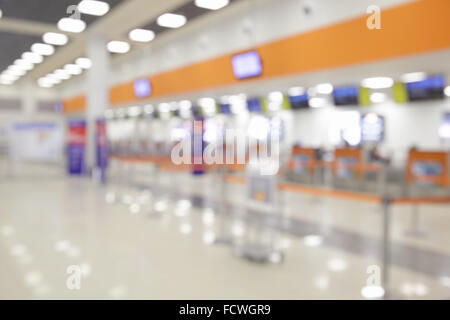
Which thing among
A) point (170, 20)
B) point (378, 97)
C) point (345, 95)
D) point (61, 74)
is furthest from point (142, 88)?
point (378, 97)

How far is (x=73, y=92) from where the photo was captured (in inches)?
767

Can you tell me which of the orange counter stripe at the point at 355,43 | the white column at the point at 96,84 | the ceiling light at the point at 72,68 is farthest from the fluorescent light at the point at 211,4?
the ceiling light at the point at 72,68

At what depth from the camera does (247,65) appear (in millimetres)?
7277

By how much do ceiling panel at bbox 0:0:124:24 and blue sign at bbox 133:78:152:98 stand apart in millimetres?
6429

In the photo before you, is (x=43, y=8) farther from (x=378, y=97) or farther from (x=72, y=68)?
(x=72, y=68)

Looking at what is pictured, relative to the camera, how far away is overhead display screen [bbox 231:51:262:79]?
7.08m

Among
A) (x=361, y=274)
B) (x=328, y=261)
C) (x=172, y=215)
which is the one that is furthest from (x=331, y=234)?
(x=172, y=215)

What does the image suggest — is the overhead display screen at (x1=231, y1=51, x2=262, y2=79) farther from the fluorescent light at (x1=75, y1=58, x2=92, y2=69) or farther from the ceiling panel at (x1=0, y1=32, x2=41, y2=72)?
the fluorescent light at (x1=75, y1=58, x2=92, y2=69)

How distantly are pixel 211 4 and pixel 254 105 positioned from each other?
6.50m

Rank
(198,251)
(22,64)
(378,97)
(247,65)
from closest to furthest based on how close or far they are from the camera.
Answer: (198,251), (247,65), (378,97), (22,64)

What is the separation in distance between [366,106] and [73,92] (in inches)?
566

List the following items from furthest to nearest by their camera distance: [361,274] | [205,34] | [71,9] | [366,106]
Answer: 1. [366,106]
2. [205,34]
3. [361,274]
4. [71,9]

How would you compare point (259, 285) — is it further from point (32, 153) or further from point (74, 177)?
point (32, 153)

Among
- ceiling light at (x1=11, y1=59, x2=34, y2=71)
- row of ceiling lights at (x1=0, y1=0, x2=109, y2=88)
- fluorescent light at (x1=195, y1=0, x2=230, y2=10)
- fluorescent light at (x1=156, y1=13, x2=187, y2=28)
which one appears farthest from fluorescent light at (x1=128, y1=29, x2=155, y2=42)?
ceiling light at (x1=11, y1=59, x2=34, y2=71)
